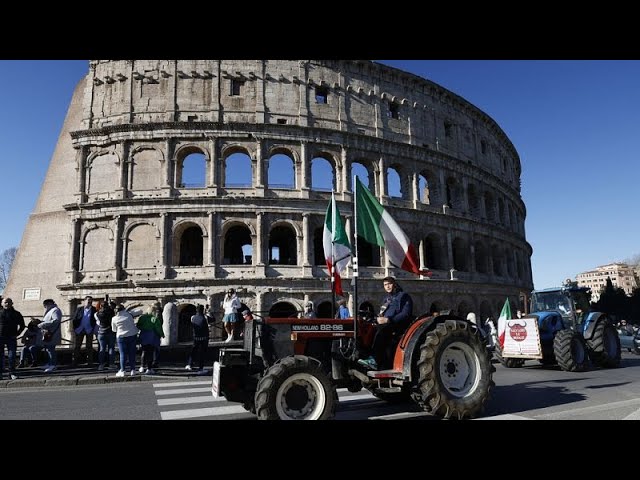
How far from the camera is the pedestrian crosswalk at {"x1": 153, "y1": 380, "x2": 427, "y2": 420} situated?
569 centimetres

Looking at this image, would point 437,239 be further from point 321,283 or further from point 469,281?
point 321,283

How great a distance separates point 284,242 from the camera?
95.2 feet

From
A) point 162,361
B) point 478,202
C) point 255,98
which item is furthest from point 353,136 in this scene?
point 162,361

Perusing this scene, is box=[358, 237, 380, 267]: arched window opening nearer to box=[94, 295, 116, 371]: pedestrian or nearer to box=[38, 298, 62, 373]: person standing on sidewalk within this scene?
box=[94, 295, 116, 371]: pedestrian

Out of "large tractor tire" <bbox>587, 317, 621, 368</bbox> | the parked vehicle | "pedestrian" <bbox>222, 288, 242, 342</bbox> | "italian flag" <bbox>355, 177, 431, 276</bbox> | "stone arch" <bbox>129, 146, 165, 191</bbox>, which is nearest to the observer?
"italian flag" <bbox>355, 177, 431, 276</bbox>

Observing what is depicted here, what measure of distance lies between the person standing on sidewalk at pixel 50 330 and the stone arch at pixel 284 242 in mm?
12978

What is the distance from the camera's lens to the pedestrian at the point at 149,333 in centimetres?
1059

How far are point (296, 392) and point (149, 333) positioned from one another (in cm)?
754

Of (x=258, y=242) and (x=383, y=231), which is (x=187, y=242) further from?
(x=383, y=231)

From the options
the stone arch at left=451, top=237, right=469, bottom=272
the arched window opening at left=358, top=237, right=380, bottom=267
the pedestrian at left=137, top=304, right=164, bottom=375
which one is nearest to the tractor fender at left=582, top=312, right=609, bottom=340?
the pedestrian at left=137, top=304, right=164, bottom=375

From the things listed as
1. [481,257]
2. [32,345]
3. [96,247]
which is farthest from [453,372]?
[481,257]

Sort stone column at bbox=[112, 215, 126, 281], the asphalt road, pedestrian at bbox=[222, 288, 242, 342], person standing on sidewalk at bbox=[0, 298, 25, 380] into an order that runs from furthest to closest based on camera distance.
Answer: stone column at bbox=[112, 215, 126, 281] < pedestrian at bbox=[222, 288, 242, 342] < person standing on sidewalk at bbox=[0, 298, 25, 380] < the asphalt road

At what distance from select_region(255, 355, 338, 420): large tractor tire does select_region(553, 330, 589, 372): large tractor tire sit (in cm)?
788

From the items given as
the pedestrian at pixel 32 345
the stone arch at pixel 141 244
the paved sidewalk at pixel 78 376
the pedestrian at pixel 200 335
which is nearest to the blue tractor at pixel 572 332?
the pedestrian at pixel 200 335
